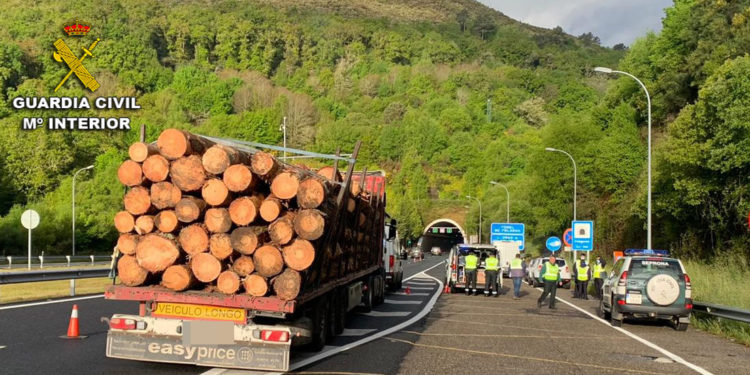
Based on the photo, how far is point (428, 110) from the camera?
534 ft

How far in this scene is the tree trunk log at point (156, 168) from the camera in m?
10.4

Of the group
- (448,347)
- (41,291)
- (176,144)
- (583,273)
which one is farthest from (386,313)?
(41,291)

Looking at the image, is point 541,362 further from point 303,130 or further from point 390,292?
point 303,130

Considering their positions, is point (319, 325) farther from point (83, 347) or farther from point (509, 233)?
point (509, 233)

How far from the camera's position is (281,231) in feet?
33.5

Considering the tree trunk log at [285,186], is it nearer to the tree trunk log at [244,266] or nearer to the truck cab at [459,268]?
the tree trunk log at [244,266]

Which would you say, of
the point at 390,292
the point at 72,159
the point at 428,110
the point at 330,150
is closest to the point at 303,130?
the point at 330,150

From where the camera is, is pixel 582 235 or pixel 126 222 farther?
pixel 582 235

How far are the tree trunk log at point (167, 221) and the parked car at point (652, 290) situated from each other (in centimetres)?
1142

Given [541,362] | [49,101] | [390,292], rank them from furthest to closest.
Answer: [49,101] < [390,292] < [541,362]

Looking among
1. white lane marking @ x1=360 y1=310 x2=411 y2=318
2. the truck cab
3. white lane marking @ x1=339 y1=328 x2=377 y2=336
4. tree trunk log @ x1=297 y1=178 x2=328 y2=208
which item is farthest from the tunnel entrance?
tree trunk log @ x1=297 y1=178 x2=328 y2=208

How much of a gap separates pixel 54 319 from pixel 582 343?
1005cm

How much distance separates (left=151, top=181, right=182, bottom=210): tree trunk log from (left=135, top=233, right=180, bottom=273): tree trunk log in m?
0.40

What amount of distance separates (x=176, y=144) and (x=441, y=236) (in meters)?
142
